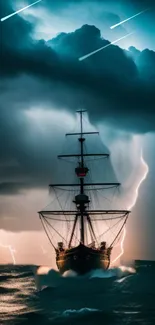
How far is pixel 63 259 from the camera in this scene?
106188 millimetres

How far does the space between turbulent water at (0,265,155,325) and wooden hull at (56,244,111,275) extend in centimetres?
139

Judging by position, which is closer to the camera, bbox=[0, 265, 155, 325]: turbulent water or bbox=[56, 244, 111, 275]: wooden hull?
bbox=[0, 265, 155, 325]: turbulent water

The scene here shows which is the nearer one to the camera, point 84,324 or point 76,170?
point 84,324

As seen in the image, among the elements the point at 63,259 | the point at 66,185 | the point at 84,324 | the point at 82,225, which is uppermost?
the point at 66,185

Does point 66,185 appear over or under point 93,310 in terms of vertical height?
over

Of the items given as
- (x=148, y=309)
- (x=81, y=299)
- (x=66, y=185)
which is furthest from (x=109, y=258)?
(x=148, y=309)

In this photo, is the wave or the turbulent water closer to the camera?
the turbulent water

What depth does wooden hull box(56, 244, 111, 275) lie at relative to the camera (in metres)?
101

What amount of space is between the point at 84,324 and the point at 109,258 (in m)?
57.5

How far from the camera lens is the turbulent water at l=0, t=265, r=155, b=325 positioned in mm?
62094

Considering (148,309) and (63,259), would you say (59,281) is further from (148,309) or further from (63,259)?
(148,309)

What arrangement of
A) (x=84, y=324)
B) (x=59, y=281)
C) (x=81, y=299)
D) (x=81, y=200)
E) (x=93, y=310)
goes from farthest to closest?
(x=81, y=200), (x=59, y=281), (x=81, y=299), (x=93, y=310), (x=84, y=324)

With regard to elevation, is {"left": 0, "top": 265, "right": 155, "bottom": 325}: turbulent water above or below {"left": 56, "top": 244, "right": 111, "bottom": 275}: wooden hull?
below

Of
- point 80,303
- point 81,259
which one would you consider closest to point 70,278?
point 81,259
